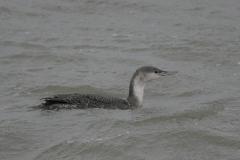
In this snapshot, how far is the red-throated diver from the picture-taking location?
279 inches

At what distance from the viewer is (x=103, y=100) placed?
7219mm

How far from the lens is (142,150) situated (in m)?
5.58

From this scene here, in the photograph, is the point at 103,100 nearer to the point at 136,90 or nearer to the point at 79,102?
the point at 79,102

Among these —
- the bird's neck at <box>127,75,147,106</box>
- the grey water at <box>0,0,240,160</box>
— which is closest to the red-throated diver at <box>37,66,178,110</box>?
the bird's neck at <box>127,75,147,106</box>

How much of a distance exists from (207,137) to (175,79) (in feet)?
11.4

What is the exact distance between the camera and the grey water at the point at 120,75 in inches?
227

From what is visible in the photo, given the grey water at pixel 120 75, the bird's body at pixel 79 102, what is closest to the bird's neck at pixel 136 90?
the grey water at pixel 120 75

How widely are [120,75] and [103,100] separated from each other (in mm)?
2476

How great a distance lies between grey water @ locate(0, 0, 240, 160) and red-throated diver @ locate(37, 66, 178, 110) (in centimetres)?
14

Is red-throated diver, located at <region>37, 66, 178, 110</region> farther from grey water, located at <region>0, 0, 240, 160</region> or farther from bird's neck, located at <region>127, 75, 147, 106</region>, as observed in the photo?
grey water, located at <region>0, 0, 240, 160</region>

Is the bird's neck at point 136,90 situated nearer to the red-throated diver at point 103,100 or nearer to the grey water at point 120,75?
the red-throated diver at point 103,100

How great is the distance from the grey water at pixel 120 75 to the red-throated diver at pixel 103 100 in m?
0.14

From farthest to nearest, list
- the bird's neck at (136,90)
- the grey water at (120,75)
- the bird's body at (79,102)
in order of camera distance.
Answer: the bird's neck at (136,90), the bird's body at (79,102), the grey water at (120,75)

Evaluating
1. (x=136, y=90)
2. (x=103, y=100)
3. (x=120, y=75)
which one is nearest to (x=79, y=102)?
(x=103, y=100)
